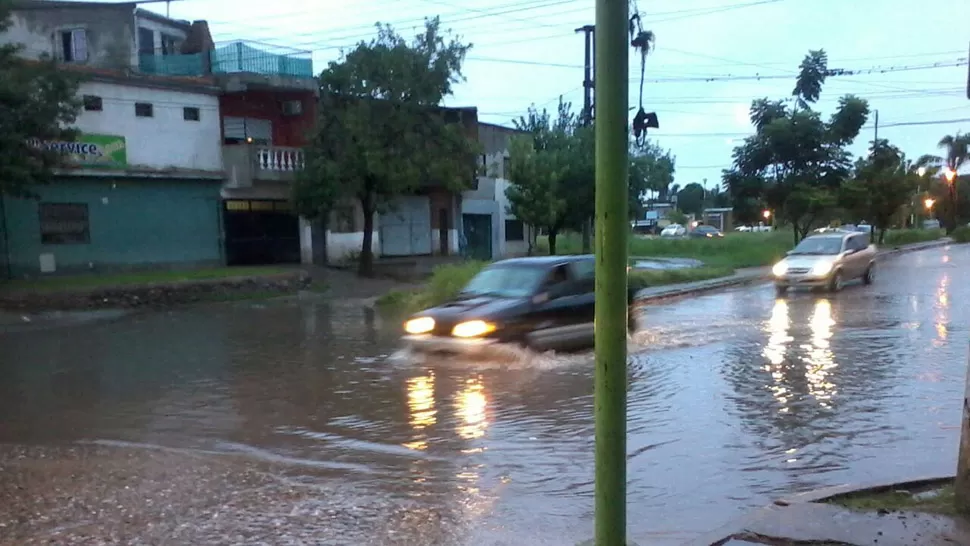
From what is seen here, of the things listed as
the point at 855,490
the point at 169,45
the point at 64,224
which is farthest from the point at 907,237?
the point at 855,490

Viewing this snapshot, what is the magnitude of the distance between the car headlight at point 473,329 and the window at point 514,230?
30392mm

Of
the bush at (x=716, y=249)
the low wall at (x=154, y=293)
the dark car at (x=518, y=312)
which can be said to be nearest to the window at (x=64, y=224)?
the low wall at (x=154, y=293)

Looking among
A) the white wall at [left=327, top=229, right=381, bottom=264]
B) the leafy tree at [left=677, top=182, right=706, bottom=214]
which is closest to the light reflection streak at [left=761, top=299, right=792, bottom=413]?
the white wall at [left=327, top=229, right=381, bottom=264]

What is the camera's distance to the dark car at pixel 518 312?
37.7ft

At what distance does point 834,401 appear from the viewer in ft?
30.9

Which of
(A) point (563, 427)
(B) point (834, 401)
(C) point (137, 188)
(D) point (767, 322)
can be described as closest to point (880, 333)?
(D) point (767, 322)

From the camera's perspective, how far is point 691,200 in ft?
427

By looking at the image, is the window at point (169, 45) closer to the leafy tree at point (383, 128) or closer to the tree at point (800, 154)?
the leafy tree at point (383, 128)

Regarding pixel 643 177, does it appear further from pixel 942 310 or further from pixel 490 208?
pixel 942 310

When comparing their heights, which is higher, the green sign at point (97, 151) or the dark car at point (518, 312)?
the green sign at point (97, 151)

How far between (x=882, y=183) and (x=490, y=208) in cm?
2048

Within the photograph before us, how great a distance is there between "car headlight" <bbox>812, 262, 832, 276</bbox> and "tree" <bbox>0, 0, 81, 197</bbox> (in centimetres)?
1882

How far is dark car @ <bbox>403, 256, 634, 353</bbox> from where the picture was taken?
37.7 feet

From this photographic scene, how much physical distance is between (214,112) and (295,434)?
22.2 metres
